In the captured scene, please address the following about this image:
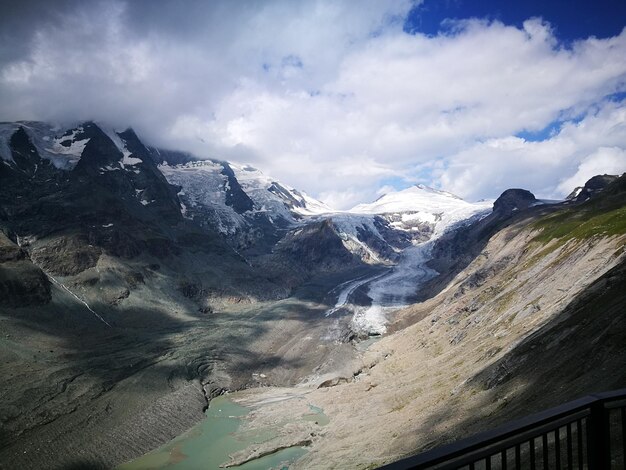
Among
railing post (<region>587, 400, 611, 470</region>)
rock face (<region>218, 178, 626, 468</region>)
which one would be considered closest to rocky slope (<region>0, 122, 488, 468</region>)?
rock face (<region>218, 178, 626, 468</region>)

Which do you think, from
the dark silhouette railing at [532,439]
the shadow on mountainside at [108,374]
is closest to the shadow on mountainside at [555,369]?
the dark silhouette railing at [532,439]

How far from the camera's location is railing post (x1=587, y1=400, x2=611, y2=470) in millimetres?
7078

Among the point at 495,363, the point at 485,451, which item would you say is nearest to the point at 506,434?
the point at 485,451

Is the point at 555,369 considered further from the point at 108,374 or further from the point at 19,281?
the point at 19,281

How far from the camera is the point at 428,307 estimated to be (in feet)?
486

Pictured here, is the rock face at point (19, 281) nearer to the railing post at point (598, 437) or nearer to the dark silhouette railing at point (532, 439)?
the dark silhouette railing at point (532, 439)

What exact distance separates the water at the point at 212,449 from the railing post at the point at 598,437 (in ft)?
174

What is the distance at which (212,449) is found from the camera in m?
66.7

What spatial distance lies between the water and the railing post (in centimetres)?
5309

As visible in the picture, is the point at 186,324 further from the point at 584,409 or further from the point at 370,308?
the point at 584,409

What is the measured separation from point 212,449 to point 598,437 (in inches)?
2705

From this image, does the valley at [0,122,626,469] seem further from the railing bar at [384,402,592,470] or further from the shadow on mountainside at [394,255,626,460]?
the railing bar at [384,402,592,470]

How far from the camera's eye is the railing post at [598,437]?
23.2ft

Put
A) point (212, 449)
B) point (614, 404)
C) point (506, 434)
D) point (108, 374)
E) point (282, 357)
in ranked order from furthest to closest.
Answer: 1. point (282, 357)
2. point (108, 374)
3. point (212, 449)
4. point (614, 404)
5. point (506, 434)
